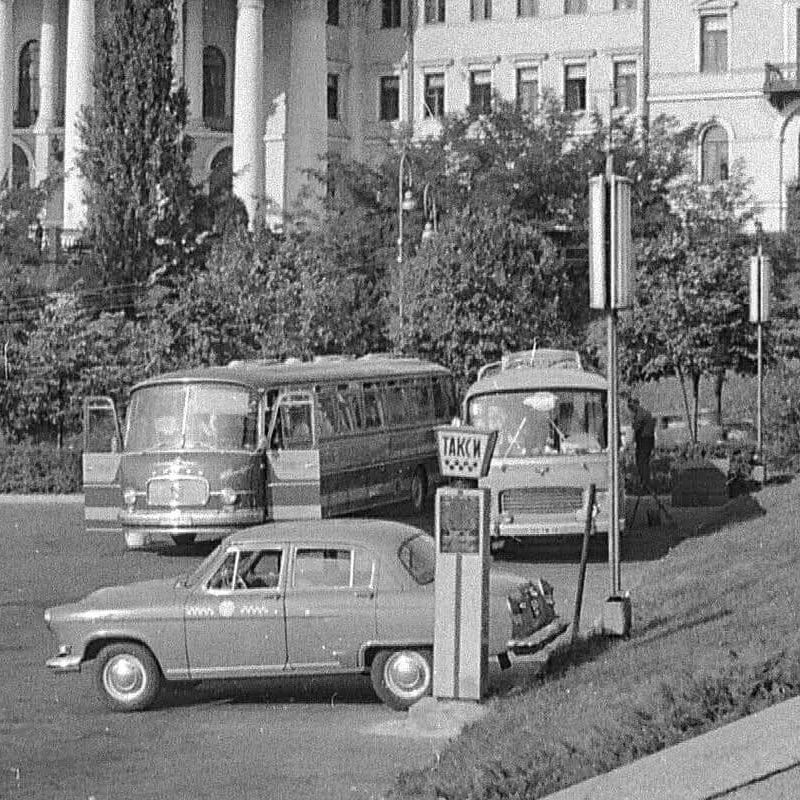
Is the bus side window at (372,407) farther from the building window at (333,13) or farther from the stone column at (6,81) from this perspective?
the building window at (333,13)

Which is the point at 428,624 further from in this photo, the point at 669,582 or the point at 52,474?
the point at 52,474

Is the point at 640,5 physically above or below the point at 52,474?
above

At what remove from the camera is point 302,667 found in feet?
59.7

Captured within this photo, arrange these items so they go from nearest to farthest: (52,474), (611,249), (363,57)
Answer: (611,249)
(52,474)
(363,57)

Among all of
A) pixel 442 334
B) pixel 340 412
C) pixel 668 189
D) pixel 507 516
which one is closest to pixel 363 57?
pixel 668 189

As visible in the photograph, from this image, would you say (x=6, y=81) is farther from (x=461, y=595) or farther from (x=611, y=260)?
(x=461, y=595)

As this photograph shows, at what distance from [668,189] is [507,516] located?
38.3 metres

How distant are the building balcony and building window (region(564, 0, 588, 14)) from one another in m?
11.3

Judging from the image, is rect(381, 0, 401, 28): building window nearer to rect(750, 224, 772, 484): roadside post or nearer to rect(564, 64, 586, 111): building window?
rect(564, 64, 586, 111): building window

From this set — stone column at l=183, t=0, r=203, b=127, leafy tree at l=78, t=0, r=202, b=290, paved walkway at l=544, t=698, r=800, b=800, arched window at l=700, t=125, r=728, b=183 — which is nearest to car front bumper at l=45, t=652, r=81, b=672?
paved walkway at l=544, t=698, r=800, b=800

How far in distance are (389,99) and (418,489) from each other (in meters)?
61.0

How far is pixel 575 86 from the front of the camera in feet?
309

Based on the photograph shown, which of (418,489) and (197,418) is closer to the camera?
(197,418)

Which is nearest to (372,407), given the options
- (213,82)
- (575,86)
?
(575,86)
